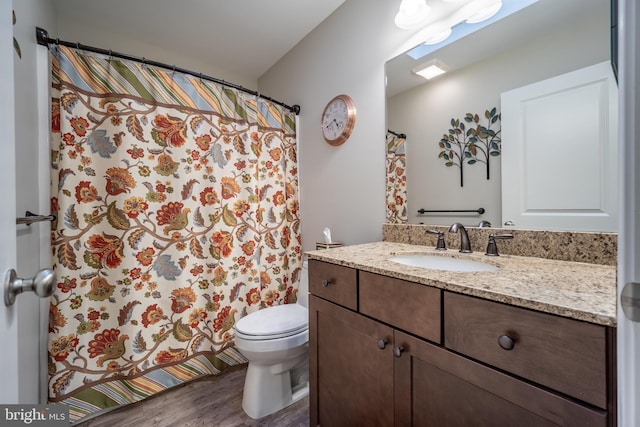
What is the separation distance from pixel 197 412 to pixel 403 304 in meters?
1.35

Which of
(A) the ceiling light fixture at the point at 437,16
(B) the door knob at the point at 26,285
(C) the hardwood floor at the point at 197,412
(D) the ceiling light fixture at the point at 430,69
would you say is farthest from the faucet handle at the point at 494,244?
(B) the door knob at the point at 26,285

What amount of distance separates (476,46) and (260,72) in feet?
6.38

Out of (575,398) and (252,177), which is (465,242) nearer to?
(575,398)

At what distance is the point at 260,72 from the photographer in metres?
2.53

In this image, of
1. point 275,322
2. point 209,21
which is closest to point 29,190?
point 275,322

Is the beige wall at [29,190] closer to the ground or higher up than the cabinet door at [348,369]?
higher up

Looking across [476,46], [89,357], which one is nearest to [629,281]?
[476,46]

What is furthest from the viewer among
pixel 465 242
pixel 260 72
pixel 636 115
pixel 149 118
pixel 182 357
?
pixel 260 72

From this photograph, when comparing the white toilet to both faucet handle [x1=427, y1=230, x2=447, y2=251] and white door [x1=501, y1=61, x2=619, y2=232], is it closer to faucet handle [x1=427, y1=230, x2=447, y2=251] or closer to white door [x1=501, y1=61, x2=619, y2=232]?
faucet handle [x1=427, y1=230, x2=447, y2=251]

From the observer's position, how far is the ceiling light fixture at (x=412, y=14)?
50.4 inches

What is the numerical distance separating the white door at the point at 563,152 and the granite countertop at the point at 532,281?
180mm

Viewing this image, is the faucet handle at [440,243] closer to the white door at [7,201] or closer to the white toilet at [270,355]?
the white toilet at [270,355]

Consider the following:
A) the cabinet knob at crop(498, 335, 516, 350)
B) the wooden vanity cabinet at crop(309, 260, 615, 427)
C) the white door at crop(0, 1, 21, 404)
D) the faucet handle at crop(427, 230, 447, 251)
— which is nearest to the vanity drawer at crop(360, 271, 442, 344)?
the wooden vanity cabinet at crop(309, 260, 615, 427)

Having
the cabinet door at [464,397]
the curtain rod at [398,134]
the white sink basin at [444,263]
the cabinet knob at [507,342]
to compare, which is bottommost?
the cabinet door at [464,397]
